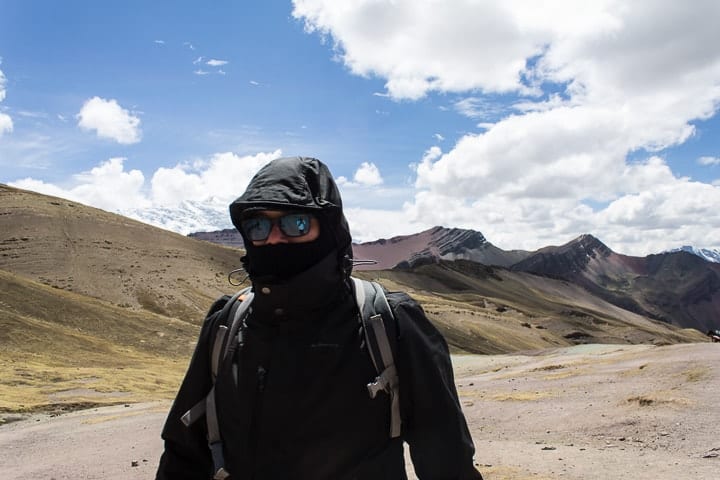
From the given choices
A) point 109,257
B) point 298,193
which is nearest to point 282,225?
point 298,193

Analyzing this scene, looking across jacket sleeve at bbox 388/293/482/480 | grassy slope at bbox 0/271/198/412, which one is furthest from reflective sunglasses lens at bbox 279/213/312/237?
grassy slope at bbox 0/271/198/412

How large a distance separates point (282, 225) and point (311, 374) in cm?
71

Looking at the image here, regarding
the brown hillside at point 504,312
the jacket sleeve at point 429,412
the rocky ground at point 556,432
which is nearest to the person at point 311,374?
the jacket sleeve at point 429,412

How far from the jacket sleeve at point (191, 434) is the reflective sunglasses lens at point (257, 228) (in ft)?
1.57

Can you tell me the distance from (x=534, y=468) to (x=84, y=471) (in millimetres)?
8227

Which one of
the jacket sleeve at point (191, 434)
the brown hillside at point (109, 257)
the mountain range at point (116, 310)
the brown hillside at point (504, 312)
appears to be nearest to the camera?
the jacket sleeve at point (191, 434)

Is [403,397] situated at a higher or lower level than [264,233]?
lower

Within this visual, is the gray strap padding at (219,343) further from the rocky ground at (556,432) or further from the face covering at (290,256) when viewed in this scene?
the rocky ground at (556,432)

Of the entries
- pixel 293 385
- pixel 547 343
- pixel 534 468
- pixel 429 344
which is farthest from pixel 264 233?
pixel 547 343

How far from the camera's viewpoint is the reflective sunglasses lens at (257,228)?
2.99 metres

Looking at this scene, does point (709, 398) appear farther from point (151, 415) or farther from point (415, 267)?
point (415, 267)

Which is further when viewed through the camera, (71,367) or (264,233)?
(71,367)

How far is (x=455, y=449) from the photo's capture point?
105 inches

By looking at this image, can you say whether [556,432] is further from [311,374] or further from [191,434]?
[311,374]
